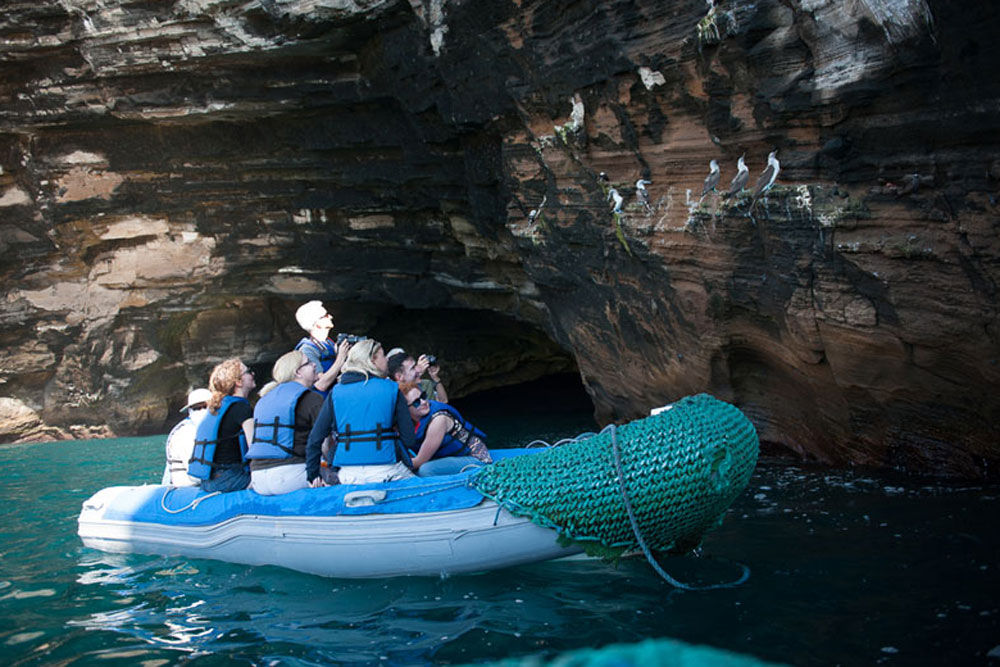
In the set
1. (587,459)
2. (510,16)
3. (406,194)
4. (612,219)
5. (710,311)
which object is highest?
(510,16)

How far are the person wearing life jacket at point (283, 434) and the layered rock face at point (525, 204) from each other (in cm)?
352

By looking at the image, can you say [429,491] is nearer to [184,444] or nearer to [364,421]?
[364,421]

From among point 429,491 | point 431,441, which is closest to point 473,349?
point 431,441

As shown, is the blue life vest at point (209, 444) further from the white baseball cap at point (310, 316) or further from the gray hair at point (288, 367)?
the white baseball cap at point (310, 316)

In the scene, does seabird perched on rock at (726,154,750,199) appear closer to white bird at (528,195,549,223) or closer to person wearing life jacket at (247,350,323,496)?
white bird at (528,195,549,223)

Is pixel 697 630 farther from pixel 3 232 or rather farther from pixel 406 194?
pixel 3 232

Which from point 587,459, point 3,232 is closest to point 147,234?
point 3,232

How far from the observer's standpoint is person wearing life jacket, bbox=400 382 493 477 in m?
5.76

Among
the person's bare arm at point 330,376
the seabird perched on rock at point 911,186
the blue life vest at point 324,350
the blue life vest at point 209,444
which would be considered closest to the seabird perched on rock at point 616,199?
the seabird perched on rock at point 911,186

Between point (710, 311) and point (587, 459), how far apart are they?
311 centimetres

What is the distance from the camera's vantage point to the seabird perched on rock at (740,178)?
20.4 feet

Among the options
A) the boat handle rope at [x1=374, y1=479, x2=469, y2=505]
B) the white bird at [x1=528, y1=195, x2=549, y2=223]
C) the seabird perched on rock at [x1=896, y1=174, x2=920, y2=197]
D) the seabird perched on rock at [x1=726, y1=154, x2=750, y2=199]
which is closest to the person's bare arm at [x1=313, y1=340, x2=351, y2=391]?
the boat handle rope at [x1=374, y1=479, x2=469, y2=505]

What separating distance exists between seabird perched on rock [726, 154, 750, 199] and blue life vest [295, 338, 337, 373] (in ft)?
10.9

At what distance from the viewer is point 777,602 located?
409 centimetres
